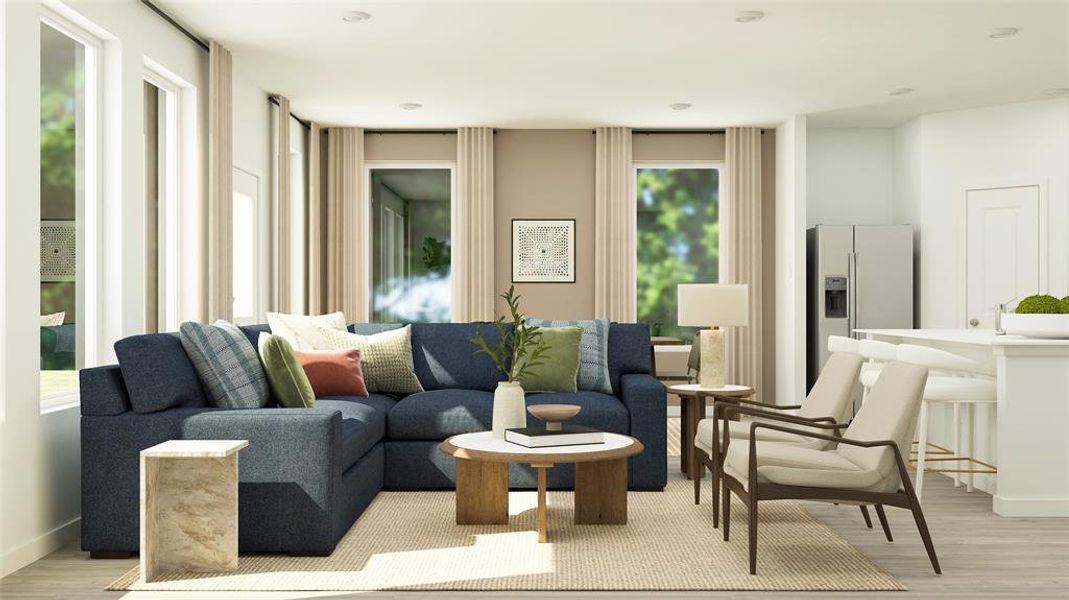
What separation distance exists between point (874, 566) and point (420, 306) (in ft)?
19.4

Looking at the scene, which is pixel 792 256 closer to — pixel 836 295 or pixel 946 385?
pixel 836 295

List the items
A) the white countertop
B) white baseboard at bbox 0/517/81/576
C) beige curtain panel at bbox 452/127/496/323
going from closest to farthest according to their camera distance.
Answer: white baseboard at bbox 0/517/81/576
the white countertop
beige curtain panel at bbox 452/127/496/323

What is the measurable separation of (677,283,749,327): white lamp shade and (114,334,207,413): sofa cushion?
2.90 m

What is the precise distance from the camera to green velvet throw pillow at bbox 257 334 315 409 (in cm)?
421

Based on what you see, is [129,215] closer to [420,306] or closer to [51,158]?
[51,158]

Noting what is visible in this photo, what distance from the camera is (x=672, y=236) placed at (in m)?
8.84

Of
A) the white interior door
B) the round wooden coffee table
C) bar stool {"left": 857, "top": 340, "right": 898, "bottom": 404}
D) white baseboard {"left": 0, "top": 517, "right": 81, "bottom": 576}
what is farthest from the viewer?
the white interior door

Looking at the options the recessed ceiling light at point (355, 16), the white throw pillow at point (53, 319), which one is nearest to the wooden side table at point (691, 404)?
the recessed ceiling light at point (355, 16)

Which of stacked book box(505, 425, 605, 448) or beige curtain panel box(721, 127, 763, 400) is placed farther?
beige curtain panel box(721, 127, 763, 400)

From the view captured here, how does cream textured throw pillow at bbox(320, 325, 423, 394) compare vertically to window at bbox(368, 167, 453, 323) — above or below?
below

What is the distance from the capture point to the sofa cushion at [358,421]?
156 inches

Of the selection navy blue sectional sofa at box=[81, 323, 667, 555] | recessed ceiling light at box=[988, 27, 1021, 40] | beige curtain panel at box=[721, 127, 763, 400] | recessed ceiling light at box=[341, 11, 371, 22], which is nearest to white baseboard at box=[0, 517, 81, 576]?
navy blue sectional sofa at box=[81, 323, 667, 555]

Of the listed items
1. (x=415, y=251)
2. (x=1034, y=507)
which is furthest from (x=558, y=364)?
(x=415, y=251)

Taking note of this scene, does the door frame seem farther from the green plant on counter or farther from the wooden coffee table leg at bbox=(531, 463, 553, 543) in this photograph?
the wooden coffee table leg at bbox=(531, 463, 553, 543)
